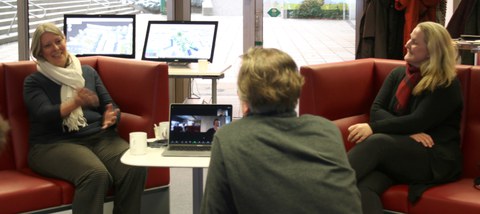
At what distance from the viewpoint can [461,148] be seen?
3.49 meters

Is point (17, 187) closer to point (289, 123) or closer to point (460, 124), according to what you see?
point (289, 123)

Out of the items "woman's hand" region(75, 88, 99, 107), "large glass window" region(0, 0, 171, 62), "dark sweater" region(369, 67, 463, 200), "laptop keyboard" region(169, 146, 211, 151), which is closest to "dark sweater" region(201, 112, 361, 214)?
"laptop keyboard" region(169, 146, 211, 151)

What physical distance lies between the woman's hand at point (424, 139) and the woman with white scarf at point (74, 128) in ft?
4.59

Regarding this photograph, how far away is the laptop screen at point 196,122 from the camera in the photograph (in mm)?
3057

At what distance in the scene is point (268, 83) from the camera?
1.88 meters

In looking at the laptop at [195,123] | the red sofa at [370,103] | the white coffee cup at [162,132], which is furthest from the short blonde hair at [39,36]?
the red sofa at [370,103]

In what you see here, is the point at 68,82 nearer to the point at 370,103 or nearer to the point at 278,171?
the point at 370,103

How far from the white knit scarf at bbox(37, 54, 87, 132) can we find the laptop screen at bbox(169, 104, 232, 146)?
0.71m

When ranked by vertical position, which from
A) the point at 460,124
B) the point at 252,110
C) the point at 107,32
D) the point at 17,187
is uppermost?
the point at 107,32

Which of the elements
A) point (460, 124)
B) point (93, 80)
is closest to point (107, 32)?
point (93, 80)

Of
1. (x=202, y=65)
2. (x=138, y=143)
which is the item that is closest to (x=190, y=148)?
(x=138, y=143)

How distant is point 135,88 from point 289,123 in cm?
210

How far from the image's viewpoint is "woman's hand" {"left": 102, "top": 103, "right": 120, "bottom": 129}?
3547 millimetres

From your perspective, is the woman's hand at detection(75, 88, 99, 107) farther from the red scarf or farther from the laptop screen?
the red scarf
